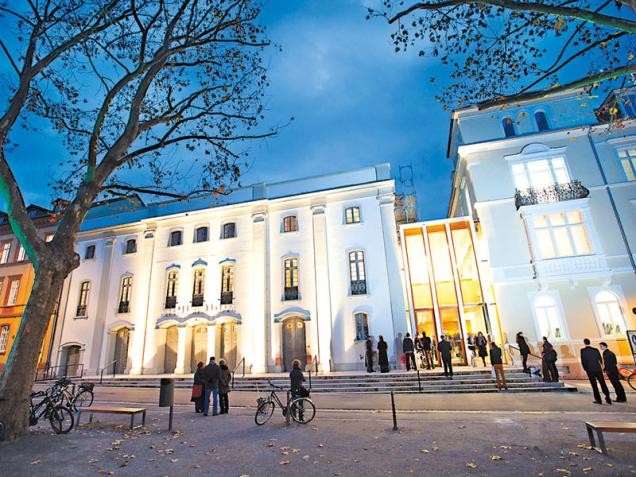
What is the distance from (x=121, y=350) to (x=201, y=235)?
8.83 m

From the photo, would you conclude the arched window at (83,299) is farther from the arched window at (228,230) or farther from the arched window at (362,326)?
the arched window at (362,326)

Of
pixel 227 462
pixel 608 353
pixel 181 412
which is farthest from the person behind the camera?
pixel 181 412

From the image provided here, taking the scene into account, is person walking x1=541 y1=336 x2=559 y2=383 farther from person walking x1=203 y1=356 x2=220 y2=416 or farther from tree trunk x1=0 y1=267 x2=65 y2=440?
tree trunk x1=0 y1=267 x2=65 y2=440

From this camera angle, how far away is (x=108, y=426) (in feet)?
26.5

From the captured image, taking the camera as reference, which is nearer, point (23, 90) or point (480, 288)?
point (23, 90)

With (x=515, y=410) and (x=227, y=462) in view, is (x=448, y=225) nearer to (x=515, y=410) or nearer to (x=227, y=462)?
(x=515, y=410)

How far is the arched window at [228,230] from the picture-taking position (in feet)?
73.1

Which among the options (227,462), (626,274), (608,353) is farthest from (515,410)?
(626,274)

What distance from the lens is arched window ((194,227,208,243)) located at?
74.5 feet

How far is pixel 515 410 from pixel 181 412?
8.92m

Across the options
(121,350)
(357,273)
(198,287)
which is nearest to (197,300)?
(198,287)

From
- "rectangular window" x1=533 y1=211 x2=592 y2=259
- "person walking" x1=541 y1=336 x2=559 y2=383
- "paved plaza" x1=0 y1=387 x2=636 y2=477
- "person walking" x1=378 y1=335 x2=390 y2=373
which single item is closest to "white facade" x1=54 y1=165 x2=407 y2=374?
"person walking" x1=378 y1=335 x2=390 y2=373

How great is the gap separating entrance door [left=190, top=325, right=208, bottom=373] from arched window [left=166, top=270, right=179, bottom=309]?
218 cm

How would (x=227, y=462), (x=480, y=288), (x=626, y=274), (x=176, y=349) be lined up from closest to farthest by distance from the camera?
(x=227, y=462)
(x=626, y=274)
(x=480, y=288)
(x=176, y=349)
